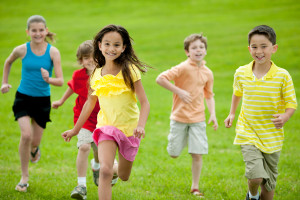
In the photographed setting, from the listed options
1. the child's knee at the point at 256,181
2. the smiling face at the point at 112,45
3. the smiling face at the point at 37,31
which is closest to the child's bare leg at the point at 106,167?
the smiling face at the point at 112,45

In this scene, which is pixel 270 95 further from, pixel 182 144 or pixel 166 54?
pixel 166 54

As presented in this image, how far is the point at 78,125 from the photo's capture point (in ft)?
16.4

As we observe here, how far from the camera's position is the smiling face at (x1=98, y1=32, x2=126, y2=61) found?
4.85m

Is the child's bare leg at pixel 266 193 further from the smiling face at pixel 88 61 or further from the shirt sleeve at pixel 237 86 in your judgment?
the smiling face at pixel 88 61

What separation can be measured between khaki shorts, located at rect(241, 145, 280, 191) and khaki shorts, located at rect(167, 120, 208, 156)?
1.41m

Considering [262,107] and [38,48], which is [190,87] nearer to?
[262,107]

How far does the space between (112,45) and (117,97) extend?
0.64 metres

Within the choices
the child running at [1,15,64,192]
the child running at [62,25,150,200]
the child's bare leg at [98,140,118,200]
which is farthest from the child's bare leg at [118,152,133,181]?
the child running at [1,15,64,192]

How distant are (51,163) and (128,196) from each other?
241 centimetres

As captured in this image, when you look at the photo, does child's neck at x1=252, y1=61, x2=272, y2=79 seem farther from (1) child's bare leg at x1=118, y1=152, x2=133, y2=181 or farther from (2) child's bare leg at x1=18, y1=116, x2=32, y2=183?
(2) child's bare leg at x1=18, y1=116, x2=32, y2=183

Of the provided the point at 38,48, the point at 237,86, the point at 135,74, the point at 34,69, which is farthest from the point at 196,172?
the point at 38,48

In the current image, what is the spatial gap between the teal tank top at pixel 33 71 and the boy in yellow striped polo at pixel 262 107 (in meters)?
3.17

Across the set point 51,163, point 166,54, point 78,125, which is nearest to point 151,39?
point 166,54

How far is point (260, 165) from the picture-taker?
4719mm
